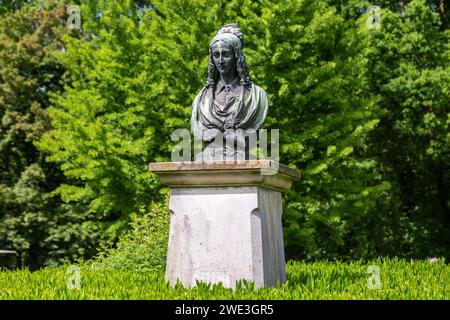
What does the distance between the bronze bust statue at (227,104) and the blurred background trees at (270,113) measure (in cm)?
693

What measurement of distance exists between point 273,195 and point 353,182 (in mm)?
10142

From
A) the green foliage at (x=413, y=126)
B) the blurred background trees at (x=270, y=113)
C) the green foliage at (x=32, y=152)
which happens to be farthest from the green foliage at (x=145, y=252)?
the green foliage at (x=32, y=152)

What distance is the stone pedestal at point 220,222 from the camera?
749 centimetres

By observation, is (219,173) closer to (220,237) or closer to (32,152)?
(220,237)

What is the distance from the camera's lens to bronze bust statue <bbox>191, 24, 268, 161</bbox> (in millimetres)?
8148

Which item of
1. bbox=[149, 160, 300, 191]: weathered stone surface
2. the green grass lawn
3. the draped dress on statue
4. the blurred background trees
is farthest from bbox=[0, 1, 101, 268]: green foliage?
bbox=[149, 160, 300, 191]: weathered stone surface

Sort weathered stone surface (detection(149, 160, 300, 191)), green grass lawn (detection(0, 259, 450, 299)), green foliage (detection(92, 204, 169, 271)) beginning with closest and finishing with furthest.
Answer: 1. green grass lawn (detection(0, 259, 450, 299))
2. weathered stone surface (detection(149, 160, 300, 191))
3. green foliage (detection(92, 204, 169, 271))

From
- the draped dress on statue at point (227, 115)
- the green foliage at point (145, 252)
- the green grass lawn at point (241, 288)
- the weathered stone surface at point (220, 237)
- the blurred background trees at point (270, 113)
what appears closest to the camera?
the green grass lawn at point (241, 288)

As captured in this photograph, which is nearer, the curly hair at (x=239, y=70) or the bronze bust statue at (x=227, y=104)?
the bronze bust statue at (x=227, y=104)

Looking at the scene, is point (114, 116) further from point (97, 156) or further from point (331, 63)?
point (331, 63)

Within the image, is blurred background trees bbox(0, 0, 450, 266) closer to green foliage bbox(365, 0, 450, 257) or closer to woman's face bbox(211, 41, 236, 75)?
green foliage bbox(365, 0, 450, 257)

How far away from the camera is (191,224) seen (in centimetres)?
771

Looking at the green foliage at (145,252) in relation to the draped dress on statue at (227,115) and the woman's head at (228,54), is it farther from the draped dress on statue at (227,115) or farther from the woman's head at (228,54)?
the woman's head at (228,54)
